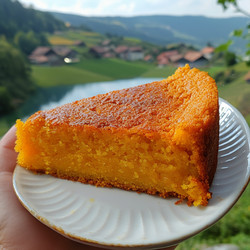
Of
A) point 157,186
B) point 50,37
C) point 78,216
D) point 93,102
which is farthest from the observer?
point 50,37

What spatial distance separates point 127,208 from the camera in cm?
136

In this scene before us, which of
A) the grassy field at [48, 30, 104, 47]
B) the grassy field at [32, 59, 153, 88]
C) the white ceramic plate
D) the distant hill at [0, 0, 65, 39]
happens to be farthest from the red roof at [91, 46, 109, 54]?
the white ceramic plate

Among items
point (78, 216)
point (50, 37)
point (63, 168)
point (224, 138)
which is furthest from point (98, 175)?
point (50, 37)

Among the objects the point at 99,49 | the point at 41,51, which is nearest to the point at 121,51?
the point at 99,49

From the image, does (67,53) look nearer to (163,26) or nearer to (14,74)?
(14,74)

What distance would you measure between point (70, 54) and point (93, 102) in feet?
9.26

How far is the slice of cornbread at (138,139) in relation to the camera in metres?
1.33

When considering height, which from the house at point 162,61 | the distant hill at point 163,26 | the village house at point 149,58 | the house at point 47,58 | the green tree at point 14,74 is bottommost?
the green tree at point 14,74

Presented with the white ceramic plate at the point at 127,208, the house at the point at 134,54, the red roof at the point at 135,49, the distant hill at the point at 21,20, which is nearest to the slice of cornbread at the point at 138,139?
the white ceramic plate at the point at 127,208

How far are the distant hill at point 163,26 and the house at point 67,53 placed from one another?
1406 mm

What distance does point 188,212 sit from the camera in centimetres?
125

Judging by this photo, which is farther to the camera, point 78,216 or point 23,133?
point 23,133

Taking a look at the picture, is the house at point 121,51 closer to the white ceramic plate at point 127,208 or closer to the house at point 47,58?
the house at point 47,58

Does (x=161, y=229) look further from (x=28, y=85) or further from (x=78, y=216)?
(x=28, y=85)
